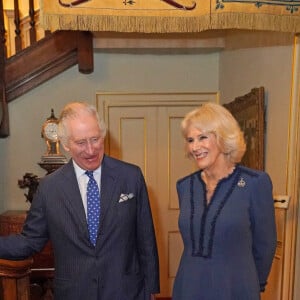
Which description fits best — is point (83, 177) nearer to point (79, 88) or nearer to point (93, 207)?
point (93, 207)

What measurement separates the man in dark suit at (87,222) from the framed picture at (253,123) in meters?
0.92

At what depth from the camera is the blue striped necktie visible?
1.59 meters

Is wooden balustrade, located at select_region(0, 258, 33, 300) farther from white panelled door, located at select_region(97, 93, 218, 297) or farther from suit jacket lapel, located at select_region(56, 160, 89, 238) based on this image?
white panelled door, located at select_region(97, 93, 218, 297)

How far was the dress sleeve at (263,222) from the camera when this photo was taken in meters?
1.46

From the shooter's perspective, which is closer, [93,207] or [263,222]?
[263,222]

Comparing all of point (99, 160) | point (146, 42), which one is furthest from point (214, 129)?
point (146, 42)

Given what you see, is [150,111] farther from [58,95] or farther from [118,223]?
[118,223]

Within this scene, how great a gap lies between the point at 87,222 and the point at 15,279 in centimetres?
35

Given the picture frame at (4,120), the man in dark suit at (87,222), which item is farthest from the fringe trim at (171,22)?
the picture frame at (4,120)

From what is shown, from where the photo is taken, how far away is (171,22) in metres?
1.62

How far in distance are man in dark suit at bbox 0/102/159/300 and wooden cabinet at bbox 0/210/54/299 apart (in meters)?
1.16

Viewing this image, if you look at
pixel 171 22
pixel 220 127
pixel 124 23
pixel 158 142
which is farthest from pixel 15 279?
pixel 158 142

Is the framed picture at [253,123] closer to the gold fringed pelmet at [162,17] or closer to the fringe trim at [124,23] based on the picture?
the gold fringed pelmet at [162,17]

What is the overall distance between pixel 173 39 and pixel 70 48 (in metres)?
0.84
